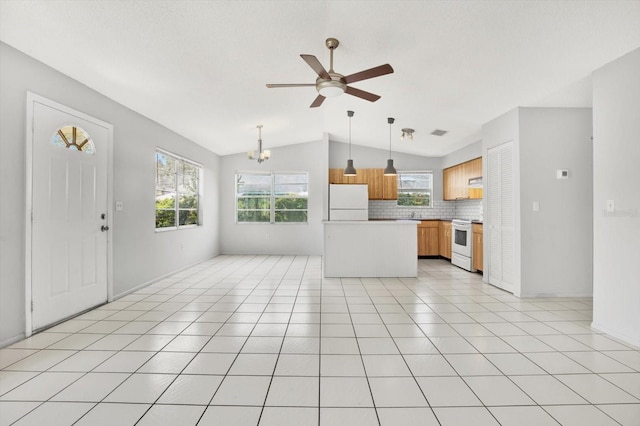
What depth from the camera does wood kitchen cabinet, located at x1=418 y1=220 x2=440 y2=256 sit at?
7605 millimetres

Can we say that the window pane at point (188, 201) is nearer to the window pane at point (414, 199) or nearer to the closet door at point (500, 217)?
the window pane at point (414, 199)

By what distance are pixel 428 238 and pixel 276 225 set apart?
3895 millimetres

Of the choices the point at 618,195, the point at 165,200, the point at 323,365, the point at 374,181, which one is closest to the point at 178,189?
the point at 165,200

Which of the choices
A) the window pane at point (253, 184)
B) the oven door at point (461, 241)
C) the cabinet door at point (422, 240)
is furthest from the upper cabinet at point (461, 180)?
the window pane at point (253, 184)

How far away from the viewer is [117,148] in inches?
159

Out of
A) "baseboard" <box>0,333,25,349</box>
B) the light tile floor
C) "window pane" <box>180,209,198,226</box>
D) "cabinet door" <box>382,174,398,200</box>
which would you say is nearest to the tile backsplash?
"cabinet door" <box>382,174,398,200</box>

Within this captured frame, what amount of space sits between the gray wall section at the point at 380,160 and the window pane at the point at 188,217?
359 cm

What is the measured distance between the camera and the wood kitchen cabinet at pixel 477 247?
5.60 meters

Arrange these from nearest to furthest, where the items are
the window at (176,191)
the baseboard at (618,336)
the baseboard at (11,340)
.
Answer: the baseboard at (11,340)
the baseboard at (618,336)
the window at (176,191)

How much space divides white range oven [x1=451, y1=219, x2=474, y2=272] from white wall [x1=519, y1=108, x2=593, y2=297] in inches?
70.5

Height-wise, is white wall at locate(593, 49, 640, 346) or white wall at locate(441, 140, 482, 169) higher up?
white wall at locate(441, 140, 482, 169)

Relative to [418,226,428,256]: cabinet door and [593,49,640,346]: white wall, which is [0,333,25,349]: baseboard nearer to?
[593,49,640,346]: white wall

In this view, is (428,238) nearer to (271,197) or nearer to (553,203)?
(553,203)

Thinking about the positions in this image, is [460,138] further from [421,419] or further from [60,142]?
[60,142]
